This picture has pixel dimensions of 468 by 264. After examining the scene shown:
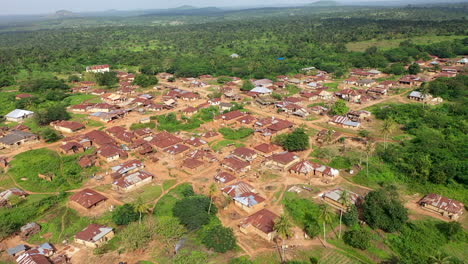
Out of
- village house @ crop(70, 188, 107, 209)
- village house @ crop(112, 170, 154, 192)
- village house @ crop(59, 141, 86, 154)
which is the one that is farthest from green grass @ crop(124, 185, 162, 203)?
village house @ crop(59, 141, 86, 154)

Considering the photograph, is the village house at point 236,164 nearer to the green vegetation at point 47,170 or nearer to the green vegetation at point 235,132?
the green vegetation at point 235,132

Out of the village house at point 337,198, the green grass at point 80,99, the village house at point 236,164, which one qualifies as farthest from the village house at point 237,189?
the green grass at point 80,99

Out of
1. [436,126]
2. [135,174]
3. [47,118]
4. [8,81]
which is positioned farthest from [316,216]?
[8,81]

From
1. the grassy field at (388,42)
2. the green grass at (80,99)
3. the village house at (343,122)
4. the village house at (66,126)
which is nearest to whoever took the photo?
the village house at (343,122)

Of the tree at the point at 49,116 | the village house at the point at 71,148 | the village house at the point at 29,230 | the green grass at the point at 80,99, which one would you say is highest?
the tree at the point at 49,116

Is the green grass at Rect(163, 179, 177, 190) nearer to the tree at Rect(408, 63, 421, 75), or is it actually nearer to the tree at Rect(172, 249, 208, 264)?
the tree at Rect(172, 249, 208, 264)

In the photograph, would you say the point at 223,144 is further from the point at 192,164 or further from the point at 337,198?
the point at 337,198

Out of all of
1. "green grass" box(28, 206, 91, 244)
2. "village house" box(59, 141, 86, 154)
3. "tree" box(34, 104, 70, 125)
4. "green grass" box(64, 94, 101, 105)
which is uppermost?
"tree" box(34, 104, 70, 125)

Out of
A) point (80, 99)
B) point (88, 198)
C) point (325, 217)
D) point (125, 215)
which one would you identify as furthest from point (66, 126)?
point (325, 217)
